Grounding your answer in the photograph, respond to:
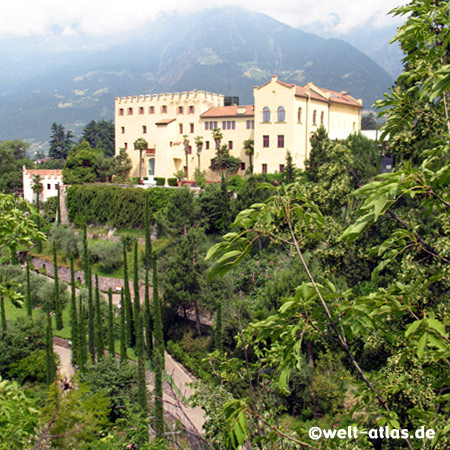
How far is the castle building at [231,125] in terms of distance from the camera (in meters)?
35.2

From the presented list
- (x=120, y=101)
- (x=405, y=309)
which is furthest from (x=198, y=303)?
(x=120, y=101)

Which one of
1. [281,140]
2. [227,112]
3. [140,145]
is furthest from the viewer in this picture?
[140,145]

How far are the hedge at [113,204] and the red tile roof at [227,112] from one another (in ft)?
24.2

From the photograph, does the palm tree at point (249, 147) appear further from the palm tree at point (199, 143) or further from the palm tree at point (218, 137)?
the palm tree at point (199, 143)

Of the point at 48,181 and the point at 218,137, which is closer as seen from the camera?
the point at 218,137

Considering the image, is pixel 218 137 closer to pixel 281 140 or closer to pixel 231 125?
pixel 231 125

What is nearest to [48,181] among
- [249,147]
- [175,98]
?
[175,98]

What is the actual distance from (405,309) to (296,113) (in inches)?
1297

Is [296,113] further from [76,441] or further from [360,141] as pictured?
[76,441]

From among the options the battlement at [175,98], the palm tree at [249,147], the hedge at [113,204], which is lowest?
the hedge at [113,204]

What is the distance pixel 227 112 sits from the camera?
39.0 m

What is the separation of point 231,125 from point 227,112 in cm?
131

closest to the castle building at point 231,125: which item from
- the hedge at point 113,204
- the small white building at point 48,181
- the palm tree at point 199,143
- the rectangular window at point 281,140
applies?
the rectangular window at point 281,140

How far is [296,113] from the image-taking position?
34844mm
